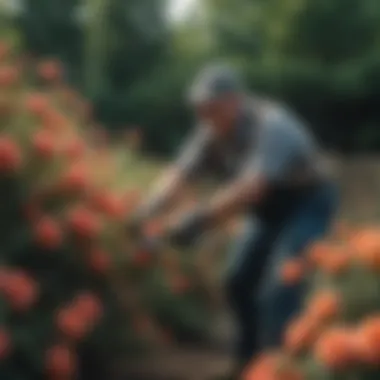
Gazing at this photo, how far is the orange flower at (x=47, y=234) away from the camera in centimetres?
572

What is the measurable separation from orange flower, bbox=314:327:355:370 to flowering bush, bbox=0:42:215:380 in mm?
1730

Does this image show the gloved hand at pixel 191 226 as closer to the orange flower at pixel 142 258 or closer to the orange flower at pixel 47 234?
the orange flower at pixel 47 234

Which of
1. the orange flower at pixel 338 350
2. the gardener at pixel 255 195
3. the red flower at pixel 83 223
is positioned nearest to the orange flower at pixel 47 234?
the red flower at pixel 83 223

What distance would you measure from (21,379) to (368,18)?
8.30 metres

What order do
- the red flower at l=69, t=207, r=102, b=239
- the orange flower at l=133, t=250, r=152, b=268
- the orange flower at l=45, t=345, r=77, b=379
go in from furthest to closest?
1. the orange flower at l=133, t=250, r=152, b=268
2. the red flower at l=69, t=207, r=102, b=239
3. the orange flower at l=45, t=345, r=77, b=379

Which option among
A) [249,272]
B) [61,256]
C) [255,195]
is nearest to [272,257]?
[249,272]

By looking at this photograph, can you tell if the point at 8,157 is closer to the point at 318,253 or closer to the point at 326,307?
the point at 318,253

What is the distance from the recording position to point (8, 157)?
18.7ft

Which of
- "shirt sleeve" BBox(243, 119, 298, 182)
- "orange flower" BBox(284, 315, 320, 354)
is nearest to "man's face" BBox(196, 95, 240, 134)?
"shirt sleeve" BBox(243, 119, 298, 182)

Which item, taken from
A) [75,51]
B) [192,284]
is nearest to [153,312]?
[192,284]

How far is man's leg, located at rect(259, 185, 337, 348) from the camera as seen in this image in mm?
5566

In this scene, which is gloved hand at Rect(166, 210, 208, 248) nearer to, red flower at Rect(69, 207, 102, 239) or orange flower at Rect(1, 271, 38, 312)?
orange flower at Rect(1, 271, 38, 312)

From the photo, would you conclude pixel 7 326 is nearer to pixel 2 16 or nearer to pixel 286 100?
pixel 2 16

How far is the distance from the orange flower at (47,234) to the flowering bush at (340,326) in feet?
4.85
